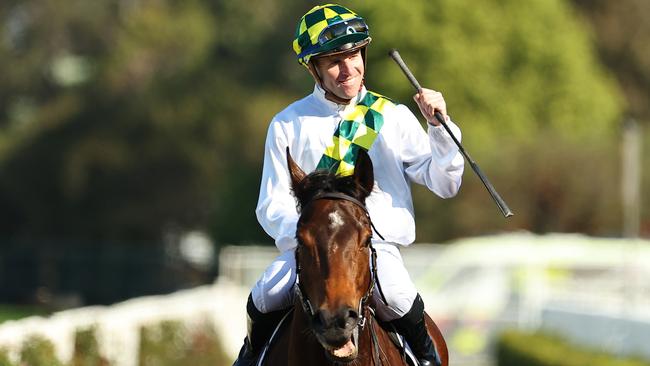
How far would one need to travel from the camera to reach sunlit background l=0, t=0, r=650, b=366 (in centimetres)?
2072

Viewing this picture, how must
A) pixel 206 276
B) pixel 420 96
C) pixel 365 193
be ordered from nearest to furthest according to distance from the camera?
pixel 365 193
pixel 420 96
pixel 206 276

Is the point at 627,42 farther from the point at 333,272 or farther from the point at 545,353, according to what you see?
the point at 333,272

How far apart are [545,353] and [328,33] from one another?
11999mm

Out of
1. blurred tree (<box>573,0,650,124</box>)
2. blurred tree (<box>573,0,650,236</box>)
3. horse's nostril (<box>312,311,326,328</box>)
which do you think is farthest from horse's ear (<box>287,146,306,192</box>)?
blurred tree (<box>573,0,650,124</box>)

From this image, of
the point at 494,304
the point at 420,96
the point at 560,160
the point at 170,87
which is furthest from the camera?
the point at 170,87

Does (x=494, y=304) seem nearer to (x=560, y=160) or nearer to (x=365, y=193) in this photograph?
(x=560, y=160)

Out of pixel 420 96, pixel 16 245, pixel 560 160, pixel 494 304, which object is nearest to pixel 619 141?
pixel 560 160

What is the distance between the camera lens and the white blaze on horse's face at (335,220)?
565cm

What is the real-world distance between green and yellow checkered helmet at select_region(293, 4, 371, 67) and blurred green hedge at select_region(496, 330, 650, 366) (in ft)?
27.0

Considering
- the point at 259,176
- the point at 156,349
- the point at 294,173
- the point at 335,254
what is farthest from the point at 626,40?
the point at 335,254

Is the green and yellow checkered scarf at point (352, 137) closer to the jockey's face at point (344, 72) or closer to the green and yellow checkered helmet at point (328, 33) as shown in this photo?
the jockey's face at point (344, 72)

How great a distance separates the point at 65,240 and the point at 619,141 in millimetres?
21685

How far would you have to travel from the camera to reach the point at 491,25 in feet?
144

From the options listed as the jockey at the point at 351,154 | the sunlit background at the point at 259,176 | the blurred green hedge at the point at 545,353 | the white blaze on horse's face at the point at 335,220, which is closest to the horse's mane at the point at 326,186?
the white blaze on horse's face at the point at 335,220
